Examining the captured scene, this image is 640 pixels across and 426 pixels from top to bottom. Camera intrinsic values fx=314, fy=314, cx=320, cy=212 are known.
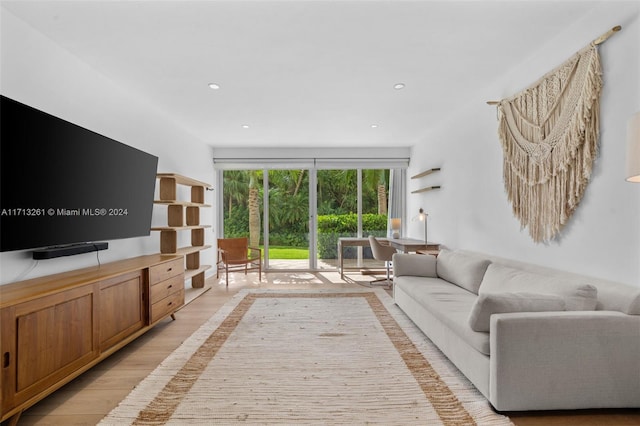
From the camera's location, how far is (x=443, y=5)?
6.86 feet

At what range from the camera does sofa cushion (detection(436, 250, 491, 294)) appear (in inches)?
116

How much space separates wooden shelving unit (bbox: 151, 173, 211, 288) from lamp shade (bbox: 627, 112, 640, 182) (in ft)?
12.5

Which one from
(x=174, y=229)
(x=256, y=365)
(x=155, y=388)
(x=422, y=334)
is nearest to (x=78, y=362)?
(x=155, y=388)

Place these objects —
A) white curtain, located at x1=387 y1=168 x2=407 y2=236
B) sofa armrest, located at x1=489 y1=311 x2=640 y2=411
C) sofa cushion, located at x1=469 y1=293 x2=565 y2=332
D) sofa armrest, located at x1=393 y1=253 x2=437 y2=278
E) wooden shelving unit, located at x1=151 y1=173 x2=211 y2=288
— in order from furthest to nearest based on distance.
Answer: white curtain, located at x1=387 y1=168 x2=407 y2=236, wooden shelving unit, located at x1=151 y1=173 x2=211 y2=288, sofa armrest, located at x1=393 y1=253 x2=437 y2=278, sofa cushion, located at x1=469 y1=293 x2=565 y2=332, sofa armrest, located at x1=489 y1=311 x2=640 y2=411

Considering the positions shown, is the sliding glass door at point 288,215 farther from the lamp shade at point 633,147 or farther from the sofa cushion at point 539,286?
the lamp shade at point 633,147

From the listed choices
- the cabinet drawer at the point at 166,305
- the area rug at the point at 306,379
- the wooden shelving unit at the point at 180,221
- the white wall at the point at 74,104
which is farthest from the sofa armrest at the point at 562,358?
the wooden shelving unit at the point at 180,221

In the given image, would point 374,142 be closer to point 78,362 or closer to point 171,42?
point 171,42

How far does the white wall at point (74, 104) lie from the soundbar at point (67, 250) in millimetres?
74

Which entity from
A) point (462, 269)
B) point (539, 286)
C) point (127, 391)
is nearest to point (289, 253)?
point (462, 269)

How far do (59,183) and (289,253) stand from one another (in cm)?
449

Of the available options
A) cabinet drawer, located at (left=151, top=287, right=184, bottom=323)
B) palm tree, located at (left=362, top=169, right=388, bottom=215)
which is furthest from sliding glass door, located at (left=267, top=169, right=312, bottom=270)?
cabinet drawer, located at (left=151, top=287, right=184, bottom=323)

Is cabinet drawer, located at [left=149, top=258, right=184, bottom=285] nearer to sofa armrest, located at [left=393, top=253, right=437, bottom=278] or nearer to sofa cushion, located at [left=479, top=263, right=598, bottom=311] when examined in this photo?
sofa armrest, located at [left=393, top=253, right=437, bottom=278]

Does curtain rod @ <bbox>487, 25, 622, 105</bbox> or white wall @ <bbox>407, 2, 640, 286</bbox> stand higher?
curtain rod @ <bbox>487, 25, 622, 105</bbox>

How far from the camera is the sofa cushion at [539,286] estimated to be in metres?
1.87
